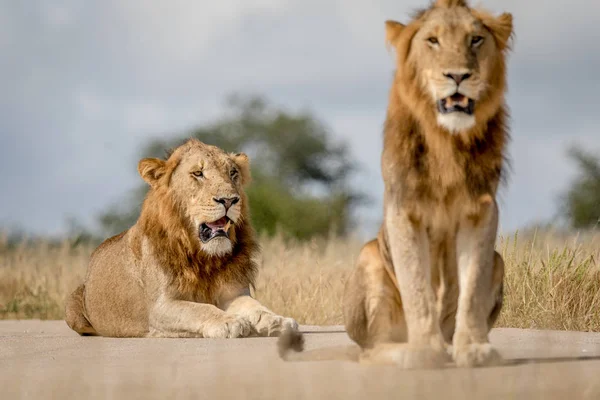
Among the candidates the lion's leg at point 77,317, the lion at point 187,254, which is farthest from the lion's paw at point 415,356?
the lion's leg at point 77,317

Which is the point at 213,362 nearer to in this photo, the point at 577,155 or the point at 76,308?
the point at 76,308

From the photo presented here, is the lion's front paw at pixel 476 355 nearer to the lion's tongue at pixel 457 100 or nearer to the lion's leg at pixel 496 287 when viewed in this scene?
the lion's leg at pixel 496 287

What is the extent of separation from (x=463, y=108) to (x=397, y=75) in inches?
16.3

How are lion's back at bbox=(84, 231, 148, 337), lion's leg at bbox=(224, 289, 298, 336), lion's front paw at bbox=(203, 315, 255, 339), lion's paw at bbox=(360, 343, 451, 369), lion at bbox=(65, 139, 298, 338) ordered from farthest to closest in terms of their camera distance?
lion's back at bbox=(84, 231, 148, 337)
lion at bbox=(65, 139, 298, 338)
lion's leg at bbox=(224, 289, 298, 336)
lion's front paw at bbox=(203, 315, 255, 339)
lion's paw at bbox=(360, 343, 451, 369)

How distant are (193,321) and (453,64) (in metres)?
3.14

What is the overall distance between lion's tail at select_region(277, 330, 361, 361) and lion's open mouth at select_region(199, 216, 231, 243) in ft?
7.80

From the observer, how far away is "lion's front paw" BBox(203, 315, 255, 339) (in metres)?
6.62

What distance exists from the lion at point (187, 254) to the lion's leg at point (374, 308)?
2.15 meters

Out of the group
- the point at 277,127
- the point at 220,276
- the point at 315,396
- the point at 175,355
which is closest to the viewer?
the point at 315,396

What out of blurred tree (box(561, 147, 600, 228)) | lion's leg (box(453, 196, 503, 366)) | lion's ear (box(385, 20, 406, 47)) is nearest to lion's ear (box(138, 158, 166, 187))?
lion's ear (box(385, 20, 406, 47))

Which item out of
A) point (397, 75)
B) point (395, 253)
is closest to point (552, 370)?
point (395, 253)

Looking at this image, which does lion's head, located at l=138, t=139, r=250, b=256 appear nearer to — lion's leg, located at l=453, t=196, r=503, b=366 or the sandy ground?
the sandy ground

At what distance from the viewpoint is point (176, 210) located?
7410mm

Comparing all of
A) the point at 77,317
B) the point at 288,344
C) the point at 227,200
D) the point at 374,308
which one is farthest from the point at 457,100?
the point at 77,317
